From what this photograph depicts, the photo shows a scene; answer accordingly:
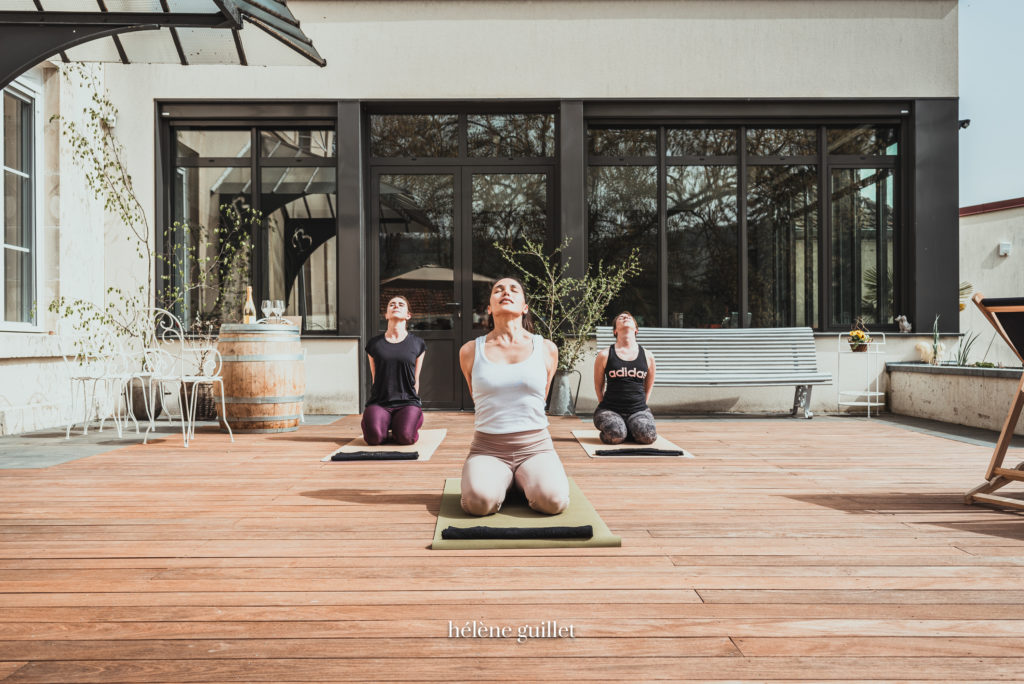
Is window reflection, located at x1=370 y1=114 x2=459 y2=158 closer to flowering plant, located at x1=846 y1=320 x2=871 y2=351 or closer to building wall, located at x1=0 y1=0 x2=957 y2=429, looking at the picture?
building wall, located at x1=0 y1=0 x2=957 y2=429

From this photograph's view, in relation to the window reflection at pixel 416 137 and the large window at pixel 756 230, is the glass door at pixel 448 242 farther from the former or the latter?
the large window at pixel 756 230

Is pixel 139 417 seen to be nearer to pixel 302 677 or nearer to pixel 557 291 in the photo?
pixel 557 291

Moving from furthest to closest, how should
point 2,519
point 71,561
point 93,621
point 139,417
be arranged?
point 139,417 < point 2,519 < point 71,561 < point 93,621

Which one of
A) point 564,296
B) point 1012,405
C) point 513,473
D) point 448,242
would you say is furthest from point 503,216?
point 1012,405

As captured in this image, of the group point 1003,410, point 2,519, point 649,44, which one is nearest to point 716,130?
point 649,44

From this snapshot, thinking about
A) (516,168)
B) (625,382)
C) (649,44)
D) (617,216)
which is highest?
(649,44)

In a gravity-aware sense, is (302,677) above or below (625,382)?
below

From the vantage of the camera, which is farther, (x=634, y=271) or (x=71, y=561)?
(x=634, y=271)

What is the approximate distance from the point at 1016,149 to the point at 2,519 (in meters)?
23.7

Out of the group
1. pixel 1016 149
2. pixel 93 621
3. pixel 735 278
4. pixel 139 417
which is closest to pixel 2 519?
pixel 93 621

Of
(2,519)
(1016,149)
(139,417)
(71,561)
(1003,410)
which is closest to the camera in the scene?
(71,561)

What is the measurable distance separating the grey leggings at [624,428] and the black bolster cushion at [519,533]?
2.51 meters

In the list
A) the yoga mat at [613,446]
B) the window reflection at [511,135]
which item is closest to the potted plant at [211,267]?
the window reflection at [511,135]

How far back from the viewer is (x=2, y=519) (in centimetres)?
329
